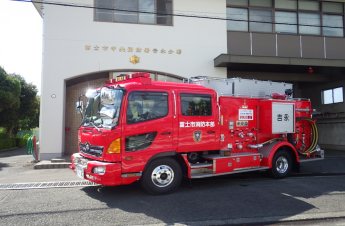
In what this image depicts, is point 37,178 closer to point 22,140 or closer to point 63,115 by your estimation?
point 63,115

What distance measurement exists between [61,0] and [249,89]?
29.0 ft

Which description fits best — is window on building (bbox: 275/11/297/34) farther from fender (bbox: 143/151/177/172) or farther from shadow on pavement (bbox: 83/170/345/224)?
fender (bbox: 143/151/177/172)

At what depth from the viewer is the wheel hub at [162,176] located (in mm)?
8289

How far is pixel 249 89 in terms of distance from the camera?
1077 cm

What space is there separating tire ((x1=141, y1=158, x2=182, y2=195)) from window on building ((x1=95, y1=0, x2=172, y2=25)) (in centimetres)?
842

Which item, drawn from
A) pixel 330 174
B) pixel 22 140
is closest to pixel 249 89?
pixel 330 174

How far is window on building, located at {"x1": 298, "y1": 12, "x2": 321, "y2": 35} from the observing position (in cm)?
1756

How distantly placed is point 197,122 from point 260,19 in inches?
396

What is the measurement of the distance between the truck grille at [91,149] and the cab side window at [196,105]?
2.18m

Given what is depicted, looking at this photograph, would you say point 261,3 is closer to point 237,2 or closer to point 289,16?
point 237,2

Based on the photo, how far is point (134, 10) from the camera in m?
15.8

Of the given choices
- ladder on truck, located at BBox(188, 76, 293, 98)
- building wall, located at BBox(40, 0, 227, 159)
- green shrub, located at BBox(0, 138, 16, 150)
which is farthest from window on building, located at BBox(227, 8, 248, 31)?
green shrub, located at BBox(0, 138, 16, 150)

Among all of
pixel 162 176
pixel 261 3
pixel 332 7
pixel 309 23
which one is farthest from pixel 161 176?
pixel 332 7

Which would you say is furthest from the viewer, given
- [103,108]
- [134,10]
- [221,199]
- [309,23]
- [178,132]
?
[309,23]
